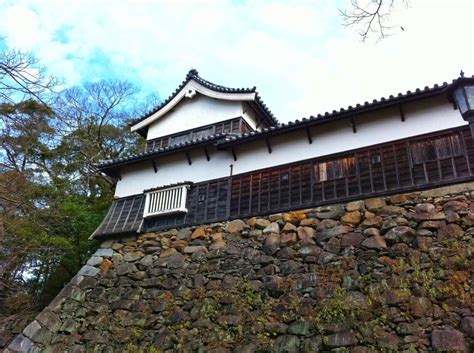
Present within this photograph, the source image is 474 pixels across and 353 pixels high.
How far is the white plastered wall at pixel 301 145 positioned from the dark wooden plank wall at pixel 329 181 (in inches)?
9.1

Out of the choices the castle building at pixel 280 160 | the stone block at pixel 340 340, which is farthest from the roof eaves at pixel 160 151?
the stone block at pixel 340 340

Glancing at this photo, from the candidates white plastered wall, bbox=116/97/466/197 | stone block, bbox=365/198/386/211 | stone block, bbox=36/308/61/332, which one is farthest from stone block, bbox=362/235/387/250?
stone block, bbox=36/308/61/332

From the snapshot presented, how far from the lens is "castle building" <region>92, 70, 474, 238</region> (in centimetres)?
909

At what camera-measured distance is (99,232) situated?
12.2 m

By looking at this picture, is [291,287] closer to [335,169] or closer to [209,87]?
[335,169]

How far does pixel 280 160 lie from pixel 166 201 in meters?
3.57

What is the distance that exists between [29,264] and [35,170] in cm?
522

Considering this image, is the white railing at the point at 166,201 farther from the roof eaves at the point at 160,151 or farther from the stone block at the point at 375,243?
the stone block at the point at 375,243

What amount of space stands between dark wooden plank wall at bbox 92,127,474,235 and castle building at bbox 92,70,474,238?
22 millimetres

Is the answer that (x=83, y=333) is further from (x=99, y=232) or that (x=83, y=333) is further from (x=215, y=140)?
(x=215, y=140)

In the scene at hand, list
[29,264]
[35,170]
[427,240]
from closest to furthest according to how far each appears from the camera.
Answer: [427,240] < [29,264] < [35,170]

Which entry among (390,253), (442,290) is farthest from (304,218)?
(442,290)

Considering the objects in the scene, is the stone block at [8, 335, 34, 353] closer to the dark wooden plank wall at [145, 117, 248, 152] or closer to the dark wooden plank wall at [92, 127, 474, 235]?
the dark wooden plank wall at [92, 127, 474, 235]

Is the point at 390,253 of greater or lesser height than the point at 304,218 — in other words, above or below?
below
